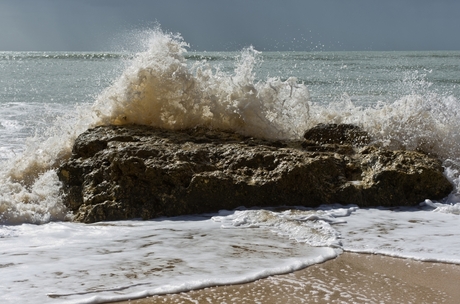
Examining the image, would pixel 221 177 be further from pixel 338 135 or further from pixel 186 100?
pixel 338 135

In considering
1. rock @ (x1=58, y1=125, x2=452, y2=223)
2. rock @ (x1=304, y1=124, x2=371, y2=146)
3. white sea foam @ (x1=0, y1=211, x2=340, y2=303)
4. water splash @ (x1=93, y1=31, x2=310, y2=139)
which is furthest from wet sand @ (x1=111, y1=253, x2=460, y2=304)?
water splash @ (x1=93, y1=31, x2=310, y2=139)

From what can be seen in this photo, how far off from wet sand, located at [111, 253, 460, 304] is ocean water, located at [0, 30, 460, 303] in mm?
93

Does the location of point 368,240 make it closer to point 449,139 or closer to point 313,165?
point 313,165

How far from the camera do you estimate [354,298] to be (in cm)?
285

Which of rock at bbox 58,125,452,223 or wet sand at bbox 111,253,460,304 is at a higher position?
rock at bbox 58,125,452,223

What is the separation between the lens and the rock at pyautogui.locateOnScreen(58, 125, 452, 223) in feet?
15.2

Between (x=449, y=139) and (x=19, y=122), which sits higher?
(x=19, y=122)

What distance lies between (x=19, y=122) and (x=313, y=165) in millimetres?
6557

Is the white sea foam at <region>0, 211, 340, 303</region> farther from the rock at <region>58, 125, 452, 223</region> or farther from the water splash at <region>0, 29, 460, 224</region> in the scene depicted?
the water splash at <region>0, 29, 460, 224</region>

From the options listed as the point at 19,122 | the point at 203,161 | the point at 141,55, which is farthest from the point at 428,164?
the point at 19,122

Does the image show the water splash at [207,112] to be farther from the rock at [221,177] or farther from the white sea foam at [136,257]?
the white sea foam at [136,257]

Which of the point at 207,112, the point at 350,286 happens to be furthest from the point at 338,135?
the point at 350,286

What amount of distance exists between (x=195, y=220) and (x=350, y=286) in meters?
1.70

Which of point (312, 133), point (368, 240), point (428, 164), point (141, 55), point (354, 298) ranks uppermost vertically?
point (141, 55)
